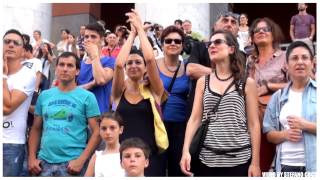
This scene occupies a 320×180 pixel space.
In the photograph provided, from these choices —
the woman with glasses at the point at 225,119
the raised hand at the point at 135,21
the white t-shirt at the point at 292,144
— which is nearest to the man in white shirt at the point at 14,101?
the raised hand at the point at 135,21

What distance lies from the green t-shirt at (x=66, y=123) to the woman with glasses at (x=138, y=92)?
0.96 feet

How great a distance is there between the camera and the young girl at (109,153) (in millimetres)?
5188

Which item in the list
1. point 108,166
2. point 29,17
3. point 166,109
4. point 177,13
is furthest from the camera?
point 29,17

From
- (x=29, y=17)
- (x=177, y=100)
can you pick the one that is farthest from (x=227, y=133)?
(x=29, y=17)

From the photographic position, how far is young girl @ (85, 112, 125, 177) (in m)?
5.19

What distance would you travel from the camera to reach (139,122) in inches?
211

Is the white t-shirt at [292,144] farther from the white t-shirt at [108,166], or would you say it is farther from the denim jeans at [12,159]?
the denim jeans at [12,159]

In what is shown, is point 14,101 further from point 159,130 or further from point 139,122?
point 159,130

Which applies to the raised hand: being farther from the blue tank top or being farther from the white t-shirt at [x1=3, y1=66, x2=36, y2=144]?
the white t-shirt at [x1=3, y1=66, x2=36, y2=144]

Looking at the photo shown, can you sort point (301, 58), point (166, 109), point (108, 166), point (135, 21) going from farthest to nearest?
point (166, 109) < point (135, 21) < point (108, 166) < point (301, 58)

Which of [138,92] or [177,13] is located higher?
[177,13]

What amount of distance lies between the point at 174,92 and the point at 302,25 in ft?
22.1

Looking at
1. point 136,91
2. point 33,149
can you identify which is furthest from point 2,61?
point 136,91

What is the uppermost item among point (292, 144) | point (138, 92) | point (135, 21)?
point (135, 21)
